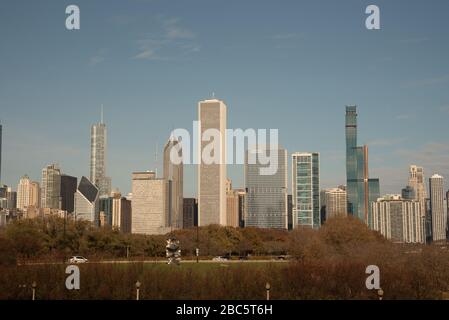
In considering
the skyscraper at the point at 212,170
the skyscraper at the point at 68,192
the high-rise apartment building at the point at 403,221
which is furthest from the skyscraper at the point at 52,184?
the high-rise apartment building at the point at 403,221

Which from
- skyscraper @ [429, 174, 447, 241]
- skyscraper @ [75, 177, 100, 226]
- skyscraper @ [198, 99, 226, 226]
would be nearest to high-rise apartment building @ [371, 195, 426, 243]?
skyscraper @ [429, 174, 447, 241]

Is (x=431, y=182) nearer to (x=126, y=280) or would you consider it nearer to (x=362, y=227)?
(x=362, y=227)

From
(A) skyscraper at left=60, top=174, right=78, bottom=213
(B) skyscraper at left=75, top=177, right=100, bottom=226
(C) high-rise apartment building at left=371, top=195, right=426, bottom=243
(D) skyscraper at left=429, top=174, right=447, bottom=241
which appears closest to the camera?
(D) skyscraper at left=429, top=174, right=447, bottom=241

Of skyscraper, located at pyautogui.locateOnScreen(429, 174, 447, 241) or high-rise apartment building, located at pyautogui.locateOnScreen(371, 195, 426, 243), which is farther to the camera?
high-rise apartment building, located at pyautogui.locateOnScreen(371, 195, 426, 243)

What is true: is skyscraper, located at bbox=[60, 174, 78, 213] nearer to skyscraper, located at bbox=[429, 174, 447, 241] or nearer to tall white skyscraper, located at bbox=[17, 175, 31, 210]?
tall white skyscraper, located at bbox=[17, 175, 31, 210]

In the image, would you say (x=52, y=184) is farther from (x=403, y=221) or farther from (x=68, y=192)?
(x=403, y=221)

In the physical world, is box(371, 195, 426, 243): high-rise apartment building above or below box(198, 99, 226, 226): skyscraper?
below

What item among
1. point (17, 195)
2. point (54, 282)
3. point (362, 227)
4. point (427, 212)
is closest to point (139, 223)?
point (17, 195)
